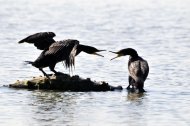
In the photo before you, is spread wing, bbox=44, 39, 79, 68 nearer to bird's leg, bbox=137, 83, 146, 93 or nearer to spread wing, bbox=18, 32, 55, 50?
spread wing, bbox=18, 32, 55, 50

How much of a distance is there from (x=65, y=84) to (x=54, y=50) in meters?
0.81

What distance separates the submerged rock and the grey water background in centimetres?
29

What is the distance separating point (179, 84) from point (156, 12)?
1848 centimetres

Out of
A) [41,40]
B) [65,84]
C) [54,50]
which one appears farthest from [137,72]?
[41,40]

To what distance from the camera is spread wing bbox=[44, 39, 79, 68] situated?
18.5 metres

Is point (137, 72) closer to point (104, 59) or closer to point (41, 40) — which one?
point (41, 40)

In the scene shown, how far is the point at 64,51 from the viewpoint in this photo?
18.5 meters

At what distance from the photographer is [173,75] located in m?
20.7

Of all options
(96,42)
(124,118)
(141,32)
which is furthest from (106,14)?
(124,118)

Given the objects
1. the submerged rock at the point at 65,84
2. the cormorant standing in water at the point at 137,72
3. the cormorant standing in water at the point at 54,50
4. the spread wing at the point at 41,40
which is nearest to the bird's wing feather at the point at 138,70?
the cormorant standing in water at the point at 137,72

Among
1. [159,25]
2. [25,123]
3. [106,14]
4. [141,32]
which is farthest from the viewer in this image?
[106,14]

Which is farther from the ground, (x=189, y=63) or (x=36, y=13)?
(x=36, y=13)

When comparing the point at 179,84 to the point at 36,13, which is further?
the point at 36,13

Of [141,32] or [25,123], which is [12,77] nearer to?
[25,123]
